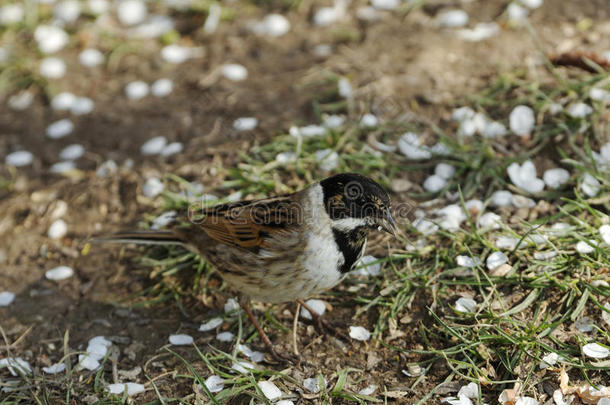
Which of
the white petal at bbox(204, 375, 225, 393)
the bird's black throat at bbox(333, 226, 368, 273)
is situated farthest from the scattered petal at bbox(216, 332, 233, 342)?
the bird's black throat at bbox(333, 226, 368, 273)

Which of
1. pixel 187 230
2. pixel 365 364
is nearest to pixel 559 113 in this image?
pixel 365 364

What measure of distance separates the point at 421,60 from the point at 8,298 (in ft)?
12.8

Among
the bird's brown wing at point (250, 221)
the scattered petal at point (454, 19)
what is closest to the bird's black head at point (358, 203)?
the bird's brown wing at point (250, 221)

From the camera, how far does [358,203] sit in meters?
3.87

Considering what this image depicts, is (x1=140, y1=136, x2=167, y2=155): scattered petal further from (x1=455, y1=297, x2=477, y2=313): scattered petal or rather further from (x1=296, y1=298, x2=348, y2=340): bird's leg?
(x1=455, y1=297, x2=477, y2=313): scattered petal

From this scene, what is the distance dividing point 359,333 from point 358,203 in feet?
2.83

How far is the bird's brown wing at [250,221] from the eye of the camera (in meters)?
4.08

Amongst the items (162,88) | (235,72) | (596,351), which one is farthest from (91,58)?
(596,351)

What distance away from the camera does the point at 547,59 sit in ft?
18.6

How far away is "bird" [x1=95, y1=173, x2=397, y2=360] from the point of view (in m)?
3.89

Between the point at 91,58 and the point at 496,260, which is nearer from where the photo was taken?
the point at 496,260

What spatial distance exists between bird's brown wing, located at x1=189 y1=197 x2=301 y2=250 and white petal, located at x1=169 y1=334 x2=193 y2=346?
0.65m

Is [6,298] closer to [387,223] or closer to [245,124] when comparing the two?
[245,124]

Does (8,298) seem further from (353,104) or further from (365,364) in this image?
(353,104)
